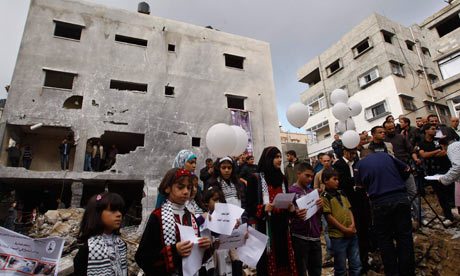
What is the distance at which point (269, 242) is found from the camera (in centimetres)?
283

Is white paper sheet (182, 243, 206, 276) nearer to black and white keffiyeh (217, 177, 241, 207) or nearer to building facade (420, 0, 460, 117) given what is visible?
black and white keffiyeh (217, 177, 241, 207)

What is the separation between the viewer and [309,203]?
283 cm

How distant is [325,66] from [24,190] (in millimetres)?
23164

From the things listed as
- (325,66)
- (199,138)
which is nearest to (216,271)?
(199,138)

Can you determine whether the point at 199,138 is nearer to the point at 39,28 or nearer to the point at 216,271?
the point at 39,28

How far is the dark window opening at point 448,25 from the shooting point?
1698 cm

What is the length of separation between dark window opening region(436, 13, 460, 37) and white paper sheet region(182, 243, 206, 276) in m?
23.1

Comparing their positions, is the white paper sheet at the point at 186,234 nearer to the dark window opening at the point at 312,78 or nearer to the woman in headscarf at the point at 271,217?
the woman in headscarf at the point at 271,217

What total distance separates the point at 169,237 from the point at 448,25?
2383 centimetres

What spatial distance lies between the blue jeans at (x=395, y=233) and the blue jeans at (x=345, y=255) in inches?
11.8

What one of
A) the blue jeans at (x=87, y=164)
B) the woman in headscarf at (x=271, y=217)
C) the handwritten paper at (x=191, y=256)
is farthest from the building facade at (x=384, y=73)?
the handwritten paper at (x=191, y=256)

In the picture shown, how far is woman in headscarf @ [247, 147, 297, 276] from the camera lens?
109 inches

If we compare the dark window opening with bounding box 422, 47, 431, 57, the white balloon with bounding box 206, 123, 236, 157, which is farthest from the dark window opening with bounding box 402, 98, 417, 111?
the white balloon with bounding box 206, 123, 236, 157

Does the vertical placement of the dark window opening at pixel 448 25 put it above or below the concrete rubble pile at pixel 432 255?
above
